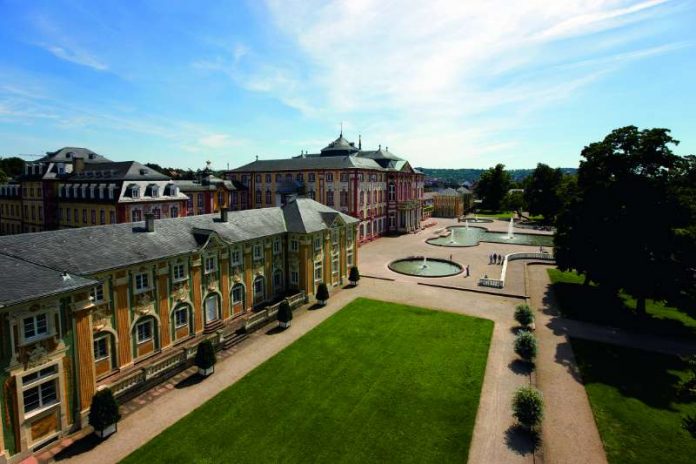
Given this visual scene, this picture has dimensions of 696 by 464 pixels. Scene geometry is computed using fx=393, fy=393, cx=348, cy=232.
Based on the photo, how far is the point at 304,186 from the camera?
232 ft

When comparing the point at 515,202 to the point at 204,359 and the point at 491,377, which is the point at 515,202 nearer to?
the point at 491,377

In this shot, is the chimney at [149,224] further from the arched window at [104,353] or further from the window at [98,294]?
the arched window at [104,353]

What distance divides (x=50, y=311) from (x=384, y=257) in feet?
142

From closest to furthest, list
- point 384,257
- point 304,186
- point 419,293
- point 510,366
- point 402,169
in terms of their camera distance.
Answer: point 510,366 < point 419,293 < point 384,257 < point 304,186 < point 402,169

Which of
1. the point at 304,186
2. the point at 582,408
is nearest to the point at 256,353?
the point at 582,408

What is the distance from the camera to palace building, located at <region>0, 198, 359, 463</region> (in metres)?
16.7

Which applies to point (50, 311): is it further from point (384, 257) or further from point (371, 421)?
point (384, 257)

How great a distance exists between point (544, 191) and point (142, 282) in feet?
320

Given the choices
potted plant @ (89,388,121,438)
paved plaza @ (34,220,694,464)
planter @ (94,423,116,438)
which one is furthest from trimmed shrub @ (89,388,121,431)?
paved plaza @ (34,220,694,464)

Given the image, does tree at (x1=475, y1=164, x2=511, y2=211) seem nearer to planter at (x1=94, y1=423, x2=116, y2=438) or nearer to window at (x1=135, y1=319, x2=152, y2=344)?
window at (x1=135, y1=319, x2=152, y2=344)

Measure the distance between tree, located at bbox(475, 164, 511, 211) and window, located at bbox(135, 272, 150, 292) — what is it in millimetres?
116381

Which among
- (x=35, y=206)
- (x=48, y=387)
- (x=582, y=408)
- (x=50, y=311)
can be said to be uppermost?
(x=35, y=206)

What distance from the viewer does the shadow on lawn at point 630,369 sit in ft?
71.4

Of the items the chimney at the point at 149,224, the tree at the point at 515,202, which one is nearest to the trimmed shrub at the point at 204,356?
the chimney at the point at 149,224
